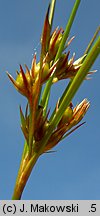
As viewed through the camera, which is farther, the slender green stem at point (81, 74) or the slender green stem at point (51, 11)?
the slender green stem at point (51, 11)

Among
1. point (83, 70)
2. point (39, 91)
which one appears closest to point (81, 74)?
point (83, 70)

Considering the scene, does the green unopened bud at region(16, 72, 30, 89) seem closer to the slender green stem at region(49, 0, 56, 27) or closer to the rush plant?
the rush plant

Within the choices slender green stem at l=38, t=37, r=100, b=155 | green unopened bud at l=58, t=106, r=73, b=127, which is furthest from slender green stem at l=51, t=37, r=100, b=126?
green unopened bud at l=58, t=106, r=73, b=127

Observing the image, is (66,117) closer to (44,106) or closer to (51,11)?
(44,106)

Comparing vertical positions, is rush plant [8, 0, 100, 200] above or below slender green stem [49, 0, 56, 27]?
below

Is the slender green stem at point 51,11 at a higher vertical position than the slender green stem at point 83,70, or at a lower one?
higher

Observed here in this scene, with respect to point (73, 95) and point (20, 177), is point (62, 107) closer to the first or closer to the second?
point (73, 95)

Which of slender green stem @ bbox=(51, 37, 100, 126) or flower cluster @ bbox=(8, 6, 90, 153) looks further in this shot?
flower cluster @ bbox=(8, 6, 90, 153)

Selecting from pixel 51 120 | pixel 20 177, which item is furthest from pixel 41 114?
pixel 20 177

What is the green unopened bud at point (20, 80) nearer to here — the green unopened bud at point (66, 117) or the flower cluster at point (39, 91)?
the flower cluster at point (39, 91)

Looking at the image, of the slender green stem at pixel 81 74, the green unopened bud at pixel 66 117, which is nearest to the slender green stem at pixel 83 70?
the slender green stem at pixel 81 74

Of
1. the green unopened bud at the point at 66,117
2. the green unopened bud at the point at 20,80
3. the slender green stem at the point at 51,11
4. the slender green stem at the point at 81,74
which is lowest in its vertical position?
the slender green stem at the point at 81,74
